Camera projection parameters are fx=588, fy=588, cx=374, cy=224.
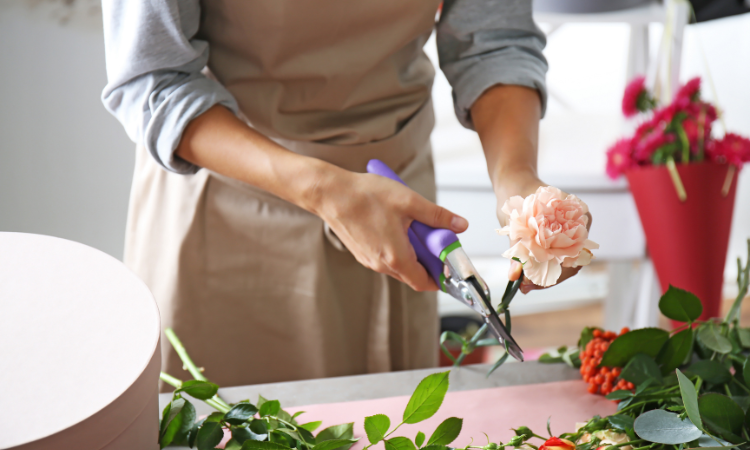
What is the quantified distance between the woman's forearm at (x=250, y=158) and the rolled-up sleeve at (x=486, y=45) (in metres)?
0.25

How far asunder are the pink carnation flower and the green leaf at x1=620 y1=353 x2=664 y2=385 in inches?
5.9

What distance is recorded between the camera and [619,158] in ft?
4.10

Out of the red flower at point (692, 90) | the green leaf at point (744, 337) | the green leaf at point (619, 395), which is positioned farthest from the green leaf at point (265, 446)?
the red flower at point (692, 90)

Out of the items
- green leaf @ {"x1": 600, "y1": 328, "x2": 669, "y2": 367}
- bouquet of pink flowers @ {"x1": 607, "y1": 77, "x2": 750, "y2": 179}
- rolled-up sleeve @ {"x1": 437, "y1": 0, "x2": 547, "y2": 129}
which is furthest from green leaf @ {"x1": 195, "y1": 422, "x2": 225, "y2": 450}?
bouquet of pink flowers @ {"x1": 607, "y1": 77, "x2": 750, "y2": 179}

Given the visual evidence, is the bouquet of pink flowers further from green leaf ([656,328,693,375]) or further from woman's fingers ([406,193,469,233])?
woman's fingers ([406,193,469,233])

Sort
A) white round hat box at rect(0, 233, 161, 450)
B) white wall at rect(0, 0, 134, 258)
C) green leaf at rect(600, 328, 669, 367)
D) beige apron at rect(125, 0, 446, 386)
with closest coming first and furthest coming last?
1. white round hat box at rect(0, 233, 161, 450)
2. green leaf at rect(600, 328, 669, 367)
3. beige apron at rect(125, 0, 446, 386)
4. white wall at rect(0, 0, 134, 258)

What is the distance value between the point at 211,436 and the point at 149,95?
0.31m

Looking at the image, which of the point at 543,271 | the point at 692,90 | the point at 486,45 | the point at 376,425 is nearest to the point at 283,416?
the point at 376,425

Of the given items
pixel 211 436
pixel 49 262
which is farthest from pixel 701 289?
pixel 49 262

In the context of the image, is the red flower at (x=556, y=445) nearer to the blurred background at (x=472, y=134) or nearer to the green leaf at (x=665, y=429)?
the green leaf at (x=665, y=429)

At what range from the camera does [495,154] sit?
613 mm

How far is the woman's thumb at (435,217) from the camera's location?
0.48m

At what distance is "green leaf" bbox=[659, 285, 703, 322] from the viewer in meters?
0.49

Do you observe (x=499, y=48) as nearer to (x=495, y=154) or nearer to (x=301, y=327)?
(x=495, y=154)
